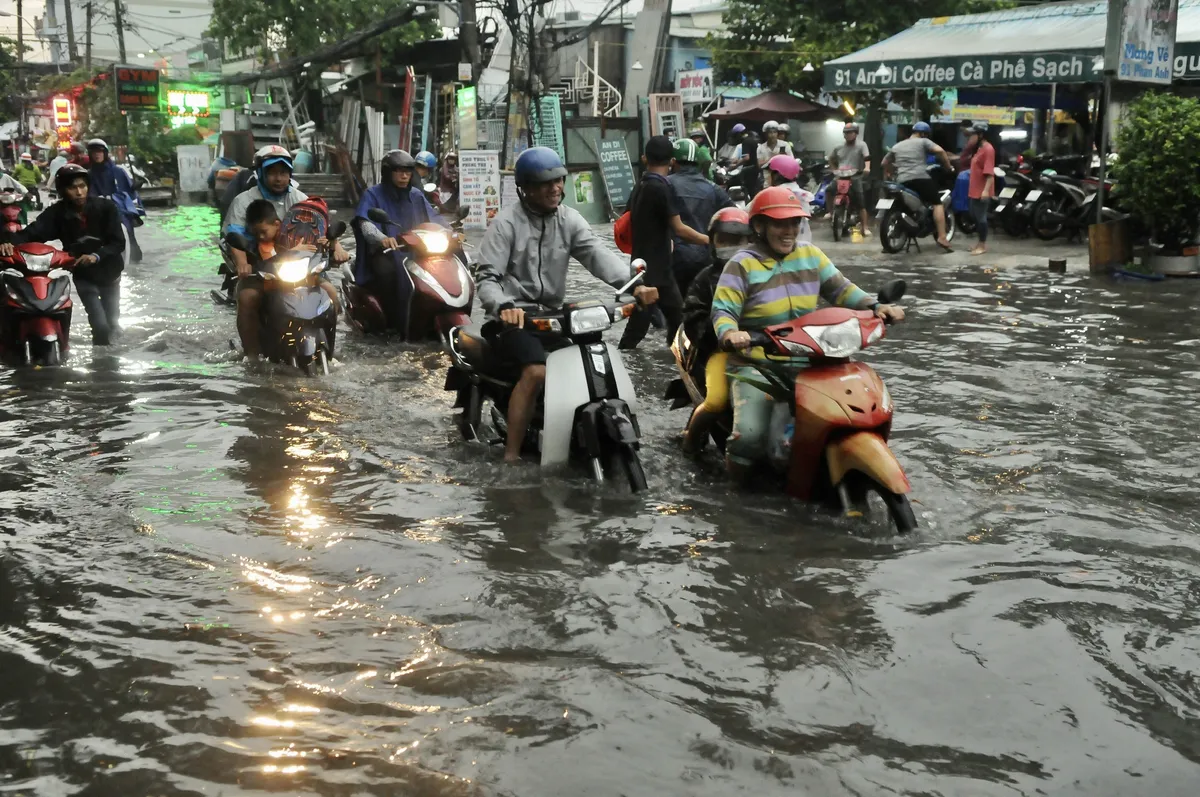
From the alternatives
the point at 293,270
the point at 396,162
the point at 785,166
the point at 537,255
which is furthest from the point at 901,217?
the point at 537,255

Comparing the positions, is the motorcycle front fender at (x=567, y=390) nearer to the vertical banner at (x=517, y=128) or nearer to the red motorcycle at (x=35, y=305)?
the red motorcycle at (x=35, y=305)

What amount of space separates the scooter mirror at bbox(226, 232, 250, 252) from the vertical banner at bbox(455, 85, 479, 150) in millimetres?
15319

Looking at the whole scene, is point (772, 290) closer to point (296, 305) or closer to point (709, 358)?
A: point (709, 358)

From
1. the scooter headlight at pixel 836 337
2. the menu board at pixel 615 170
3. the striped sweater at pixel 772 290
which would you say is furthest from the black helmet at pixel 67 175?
the menu board at pixel 615 170

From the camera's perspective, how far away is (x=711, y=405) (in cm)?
598

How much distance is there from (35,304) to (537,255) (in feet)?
15.6

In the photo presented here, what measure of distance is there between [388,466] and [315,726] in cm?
309

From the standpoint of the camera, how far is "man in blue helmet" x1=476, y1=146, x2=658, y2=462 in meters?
5.95

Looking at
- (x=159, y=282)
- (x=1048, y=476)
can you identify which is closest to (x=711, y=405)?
(x=1048, y=476)

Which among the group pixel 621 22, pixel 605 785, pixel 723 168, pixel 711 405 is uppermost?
pixel 621 22

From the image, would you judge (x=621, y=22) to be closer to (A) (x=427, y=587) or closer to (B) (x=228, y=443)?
(B) (x=228, y=443)

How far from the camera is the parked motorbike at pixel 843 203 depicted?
19.5m

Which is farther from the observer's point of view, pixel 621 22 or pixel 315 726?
pixel 621 22

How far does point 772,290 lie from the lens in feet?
18.4
